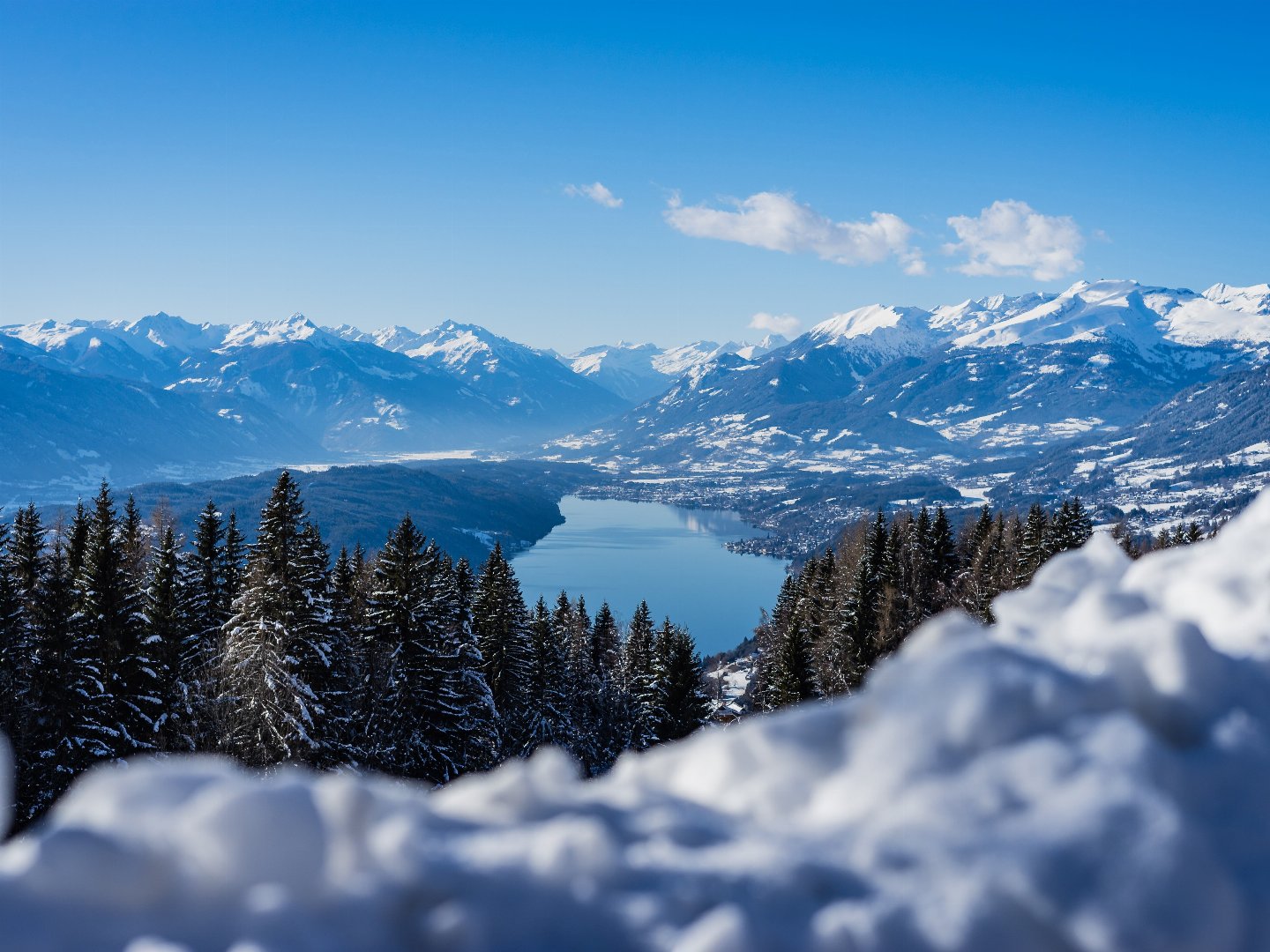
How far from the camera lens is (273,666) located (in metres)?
19.7

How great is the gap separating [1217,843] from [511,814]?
1.52 m

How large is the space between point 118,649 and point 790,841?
903 inches

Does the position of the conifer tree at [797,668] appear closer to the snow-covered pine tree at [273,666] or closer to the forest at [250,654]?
the forest at [250,654]

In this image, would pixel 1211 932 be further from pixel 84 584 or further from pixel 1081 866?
pixel 84 584

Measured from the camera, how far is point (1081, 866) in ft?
5.66

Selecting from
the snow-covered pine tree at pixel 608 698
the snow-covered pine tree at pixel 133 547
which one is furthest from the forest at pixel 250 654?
the snow-covered pine tree at pixel 608 698

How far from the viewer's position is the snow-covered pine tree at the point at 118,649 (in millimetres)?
19984

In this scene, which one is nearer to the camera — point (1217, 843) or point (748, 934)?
point (748, 934)

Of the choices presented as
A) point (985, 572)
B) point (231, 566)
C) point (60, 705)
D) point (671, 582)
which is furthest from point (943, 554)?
point (671, 582)

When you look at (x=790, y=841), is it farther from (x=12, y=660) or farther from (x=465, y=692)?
(x=465, y=692)

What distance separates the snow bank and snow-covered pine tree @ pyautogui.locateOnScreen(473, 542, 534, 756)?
2992cm

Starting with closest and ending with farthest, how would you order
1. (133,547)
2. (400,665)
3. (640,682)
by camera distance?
(400,665) → (133,547) → (640,682)

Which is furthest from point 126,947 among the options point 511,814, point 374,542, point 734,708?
point 374,542

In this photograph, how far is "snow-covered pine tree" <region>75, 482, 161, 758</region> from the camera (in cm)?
1998
